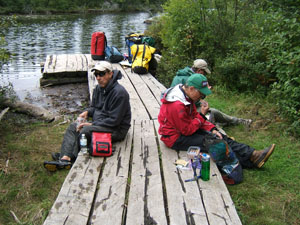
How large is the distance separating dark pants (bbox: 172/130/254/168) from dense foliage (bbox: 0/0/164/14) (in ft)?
99.3

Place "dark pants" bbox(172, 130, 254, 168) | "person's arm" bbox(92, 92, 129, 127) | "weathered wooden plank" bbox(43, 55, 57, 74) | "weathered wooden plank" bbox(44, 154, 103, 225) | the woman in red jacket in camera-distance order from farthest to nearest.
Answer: "weathered wooden plank" bbox(43, 55, 57, 74)
"person's arm" bbox(92, 92, 129, 127)
"dark pants" bbox(172, 130, 254, 168)
the woman in red jacket
"weathered wooden plank" bbox(44, 154, 103, 225)

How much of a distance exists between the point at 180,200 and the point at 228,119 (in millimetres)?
3087

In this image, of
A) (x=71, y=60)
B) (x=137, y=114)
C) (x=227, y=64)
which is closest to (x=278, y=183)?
(x=137, y=114)

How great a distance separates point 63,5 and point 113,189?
55083 mm

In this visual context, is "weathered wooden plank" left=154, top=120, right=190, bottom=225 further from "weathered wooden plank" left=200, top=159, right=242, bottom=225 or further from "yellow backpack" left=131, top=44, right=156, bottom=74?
"yellow backpack" left=131, top=44, right=156, bottom=74

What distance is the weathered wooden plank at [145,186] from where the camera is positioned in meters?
2.86

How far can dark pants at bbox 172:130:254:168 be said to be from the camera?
13.5ft

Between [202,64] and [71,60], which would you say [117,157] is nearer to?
[202,64]

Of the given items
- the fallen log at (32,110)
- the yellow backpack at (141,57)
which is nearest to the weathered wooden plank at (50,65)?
the fallen log at (32,110)

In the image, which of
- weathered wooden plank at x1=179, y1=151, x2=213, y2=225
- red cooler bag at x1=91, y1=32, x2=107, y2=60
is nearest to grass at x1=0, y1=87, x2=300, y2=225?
weathered wooden plank at x1=179, y1=151, x2=213, y2=225

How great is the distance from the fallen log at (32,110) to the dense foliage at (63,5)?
27.3 m

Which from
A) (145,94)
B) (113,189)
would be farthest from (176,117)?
(145,94)

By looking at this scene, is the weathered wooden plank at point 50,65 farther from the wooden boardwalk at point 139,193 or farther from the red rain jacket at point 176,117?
the red rain jacket at point 176,117

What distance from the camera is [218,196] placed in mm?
3203
